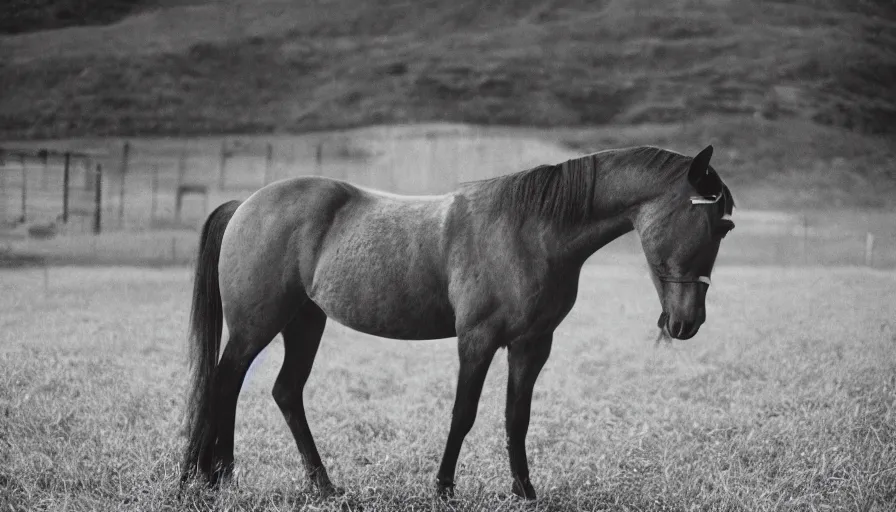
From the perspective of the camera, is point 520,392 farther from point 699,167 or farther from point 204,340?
point 204,340

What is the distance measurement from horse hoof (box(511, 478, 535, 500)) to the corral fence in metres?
3.85

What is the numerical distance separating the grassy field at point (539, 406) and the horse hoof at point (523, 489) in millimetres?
74

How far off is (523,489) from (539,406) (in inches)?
63.4

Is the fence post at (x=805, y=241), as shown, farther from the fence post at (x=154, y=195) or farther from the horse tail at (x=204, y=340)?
the fence post at (x=154, y=195)

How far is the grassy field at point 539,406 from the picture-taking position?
9.36 feet

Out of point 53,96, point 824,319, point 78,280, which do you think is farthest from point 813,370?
point 53,96

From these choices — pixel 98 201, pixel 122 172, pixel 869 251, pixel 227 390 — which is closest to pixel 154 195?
pixel 122 172

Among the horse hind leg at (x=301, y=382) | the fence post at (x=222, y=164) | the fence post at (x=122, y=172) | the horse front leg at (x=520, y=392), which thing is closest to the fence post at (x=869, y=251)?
the horse front leg at (x=520, y=392)

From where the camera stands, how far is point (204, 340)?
2.98 m

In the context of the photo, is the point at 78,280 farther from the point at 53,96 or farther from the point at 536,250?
the point at 536,250

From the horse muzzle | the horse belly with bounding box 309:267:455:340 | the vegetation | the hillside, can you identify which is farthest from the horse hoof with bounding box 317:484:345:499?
the vegetation

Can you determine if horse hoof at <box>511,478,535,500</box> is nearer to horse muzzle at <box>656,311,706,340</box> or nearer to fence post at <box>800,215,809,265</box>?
horse muzzle at <box>656,311,706,340</box>

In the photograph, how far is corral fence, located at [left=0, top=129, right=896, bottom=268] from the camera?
5574 millimetres

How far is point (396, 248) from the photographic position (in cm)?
264
